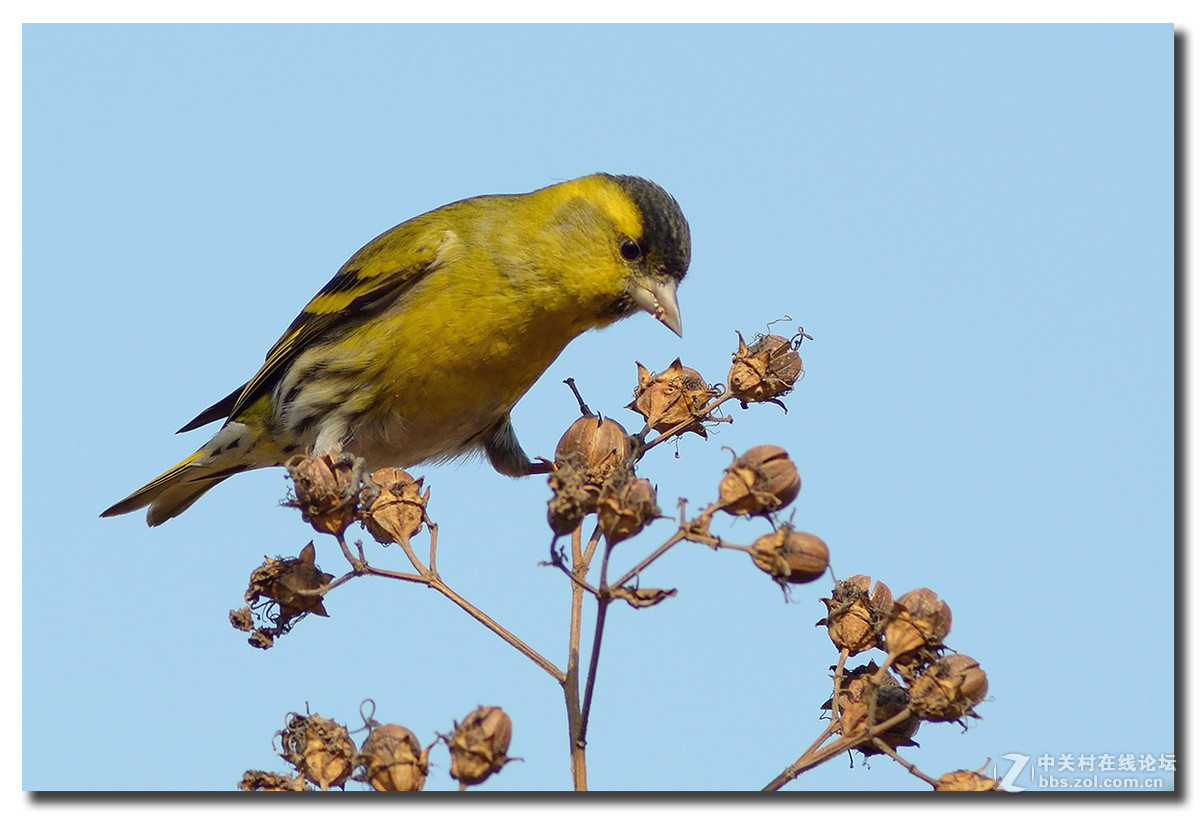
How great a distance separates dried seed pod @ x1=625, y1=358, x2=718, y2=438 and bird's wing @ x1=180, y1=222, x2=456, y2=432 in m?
1.95

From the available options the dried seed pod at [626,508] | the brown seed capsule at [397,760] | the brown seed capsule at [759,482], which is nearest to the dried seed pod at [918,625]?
the brown seed capsule at [759,482]

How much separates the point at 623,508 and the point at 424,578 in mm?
687

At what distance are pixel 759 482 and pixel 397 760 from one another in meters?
1.26

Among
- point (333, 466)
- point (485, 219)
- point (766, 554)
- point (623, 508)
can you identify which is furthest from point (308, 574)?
point (485, 219)

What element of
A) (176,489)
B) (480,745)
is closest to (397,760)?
(480,745)

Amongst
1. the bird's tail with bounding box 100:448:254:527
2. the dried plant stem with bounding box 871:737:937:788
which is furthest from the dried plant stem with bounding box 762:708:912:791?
→ the bird's tail with bounding box 100:448:254:527

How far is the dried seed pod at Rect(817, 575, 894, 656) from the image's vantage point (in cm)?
353

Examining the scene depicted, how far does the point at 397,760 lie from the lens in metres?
3.10

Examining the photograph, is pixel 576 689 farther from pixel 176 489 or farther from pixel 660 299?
pixel 176 489

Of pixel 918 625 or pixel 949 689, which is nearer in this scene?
pixel 949 689

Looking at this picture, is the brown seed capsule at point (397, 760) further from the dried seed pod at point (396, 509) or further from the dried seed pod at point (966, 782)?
the dried seed pod at point (966, 782)

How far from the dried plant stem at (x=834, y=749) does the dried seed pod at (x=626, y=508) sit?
0.76 meters

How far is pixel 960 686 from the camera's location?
3344 mm

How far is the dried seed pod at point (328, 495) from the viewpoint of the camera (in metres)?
3.93
